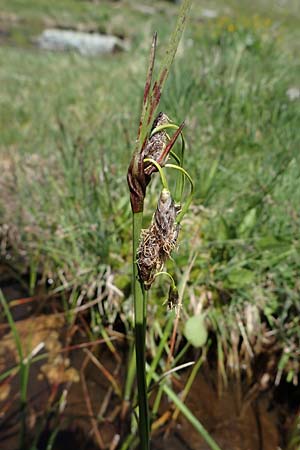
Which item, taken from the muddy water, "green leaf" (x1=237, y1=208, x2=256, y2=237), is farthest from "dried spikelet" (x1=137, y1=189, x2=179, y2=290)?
"green leaf" (x1=237, y1=208, x2=256, y2=237)

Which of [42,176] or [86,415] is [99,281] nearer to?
[86,415]

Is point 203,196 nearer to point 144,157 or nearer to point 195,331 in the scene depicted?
point 195,331

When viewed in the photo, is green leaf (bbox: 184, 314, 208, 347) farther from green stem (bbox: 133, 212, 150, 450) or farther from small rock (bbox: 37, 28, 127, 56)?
small rock (bbox: 37, 28, 127, 56)

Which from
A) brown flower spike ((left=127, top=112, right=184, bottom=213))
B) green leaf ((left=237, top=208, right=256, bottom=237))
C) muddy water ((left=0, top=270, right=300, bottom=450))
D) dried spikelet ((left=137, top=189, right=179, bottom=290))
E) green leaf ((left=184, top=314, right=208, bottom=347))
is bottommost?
muddy water ((left=0, top=270, right=300, bottom=450))

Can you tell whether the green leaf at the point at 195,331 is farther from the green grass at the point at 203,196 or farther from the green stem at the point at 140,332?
the green stem at the point at 140,332

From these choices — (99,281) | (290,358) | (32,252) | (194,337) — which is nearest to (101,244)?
(99,281)

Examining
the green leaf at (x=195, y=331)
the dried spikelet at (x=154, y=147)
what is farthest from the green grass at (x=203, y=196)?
the dried spikelet at (x=154, y=147)

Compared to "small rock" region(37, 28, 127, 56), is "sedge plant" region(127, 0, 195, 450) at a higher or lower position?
lower
